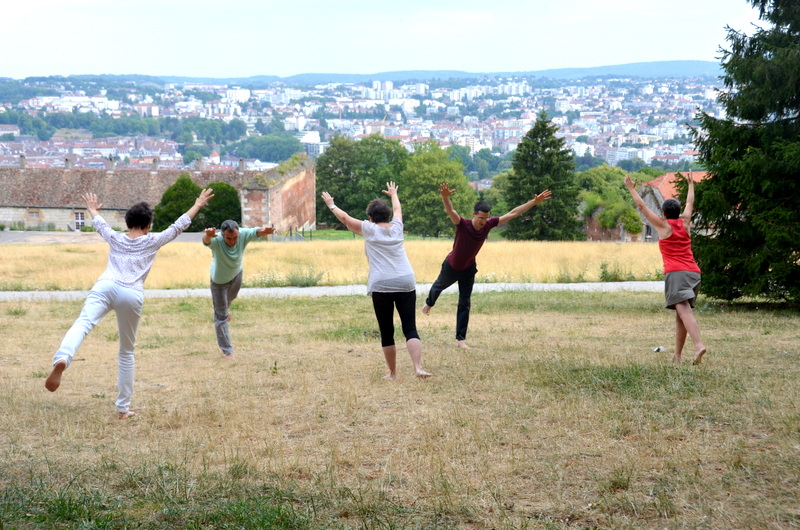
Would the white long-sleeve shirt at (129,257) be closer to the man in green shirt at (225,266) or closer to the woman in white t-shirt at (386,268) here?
the woman in white t-shirt at (386,268)

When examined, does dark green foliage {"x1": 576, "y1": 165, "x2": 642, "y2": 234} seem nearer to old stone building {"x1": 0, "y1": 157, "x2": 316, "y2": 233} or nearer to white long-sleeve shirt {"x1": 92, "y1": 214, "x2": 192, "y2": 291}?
old stone building {"x1": 0, "y1": 157, "x2": 316, "y2": 233}

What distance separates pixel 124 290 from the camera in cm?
653

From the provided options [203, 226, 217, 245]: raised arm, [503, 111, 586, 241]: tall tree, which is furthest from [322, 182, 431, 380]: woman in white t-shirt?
[503, 111, 586, 241]: tall tree

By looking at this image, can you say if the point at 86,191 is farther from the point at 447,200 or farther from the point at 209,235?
the point at 447,200

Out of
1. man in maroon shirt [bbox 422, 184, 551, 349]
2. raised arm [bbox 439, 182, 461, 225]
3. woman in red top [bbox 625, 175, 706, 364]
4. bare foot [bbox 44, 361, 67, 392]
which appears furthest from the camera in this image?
man in maroon shirt [bbox 422, 184, 551, 349]

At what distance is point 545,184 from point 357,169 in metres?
36.0

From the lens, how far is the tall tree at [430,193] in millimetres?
81125

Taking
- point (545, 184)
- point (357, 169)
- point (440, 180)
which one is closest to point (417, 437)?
point (545, 184)

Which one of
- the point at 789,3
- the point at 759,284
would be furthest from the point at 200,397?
the point at 789,3

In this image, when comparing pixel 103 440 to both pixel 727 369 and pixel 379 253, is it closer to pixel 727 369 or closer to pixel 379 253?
pixel 379 253

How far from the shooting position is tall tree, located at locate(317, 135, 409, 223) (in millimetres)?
88500

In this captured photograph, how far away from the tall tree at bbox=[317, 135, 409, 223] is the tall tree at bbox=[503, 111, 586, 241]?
2863cm

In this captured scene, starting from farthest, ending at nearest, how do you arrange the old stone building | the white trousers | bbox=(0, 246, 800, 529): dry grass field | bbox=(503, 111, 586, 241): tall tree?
1. the old stone building
2. bbox=(503, 111, 586, 241): tall tree
3. the white trousers
4. bbox=(0, 246, 800, 529): dry grass field

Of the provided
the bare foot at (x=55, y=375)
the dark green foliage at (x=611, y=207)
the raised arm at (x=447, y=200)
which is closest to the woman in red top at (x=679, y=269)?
the raised arm at (x=447, y=200)
